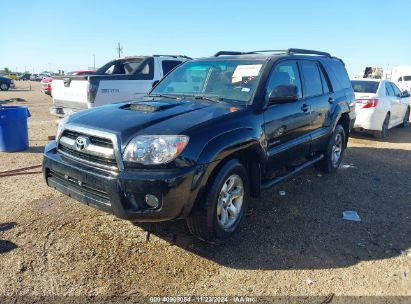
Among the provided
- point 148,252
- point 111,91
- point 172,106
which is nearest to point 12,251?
point 148,252

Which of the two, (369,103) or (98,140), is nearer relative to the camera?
(98,140)

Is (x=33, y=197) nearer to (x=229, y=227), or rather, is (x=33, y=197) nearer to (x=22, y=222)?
(x=22, y=222)

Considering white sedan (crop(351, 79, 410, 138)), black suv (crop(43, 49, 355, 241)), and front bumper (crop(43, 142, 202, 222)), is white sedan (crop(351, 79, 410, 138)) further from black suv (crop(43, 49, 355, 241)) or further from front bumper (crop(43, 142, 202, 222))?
front bumper (crop(43, 142, 202, 222))

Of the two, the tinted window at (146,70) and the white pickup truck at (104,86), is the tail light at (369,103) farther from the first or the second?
the tinted window at (146,70)

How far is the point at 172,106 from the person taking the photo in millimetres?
3809

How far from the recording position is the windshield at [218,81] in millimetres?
4098

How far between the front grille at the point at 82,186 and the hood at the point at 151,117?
509 mm

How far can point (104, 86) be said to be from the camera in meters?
7.43

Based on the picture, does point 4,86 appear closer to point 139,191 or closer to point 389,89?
point 389,89

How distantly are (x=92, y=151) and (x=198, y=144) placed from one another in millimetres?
985

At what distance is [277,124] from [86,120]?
214 centimetres

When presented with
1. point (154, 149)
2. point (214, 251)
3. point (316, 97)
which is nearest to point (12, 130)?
point (154, 149)

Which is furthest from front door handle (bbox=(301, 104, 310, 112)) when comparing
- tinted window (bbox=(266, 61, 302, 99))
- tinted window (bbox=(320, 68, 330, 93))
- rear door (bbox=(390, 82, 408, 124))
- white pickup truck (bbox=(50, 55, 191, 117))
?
rear door (bbox=(390, 82, 408, 124))

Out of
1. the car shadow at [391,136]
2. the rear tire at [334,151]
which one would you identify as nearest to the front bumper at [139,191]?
the rear tire at [334,151]
